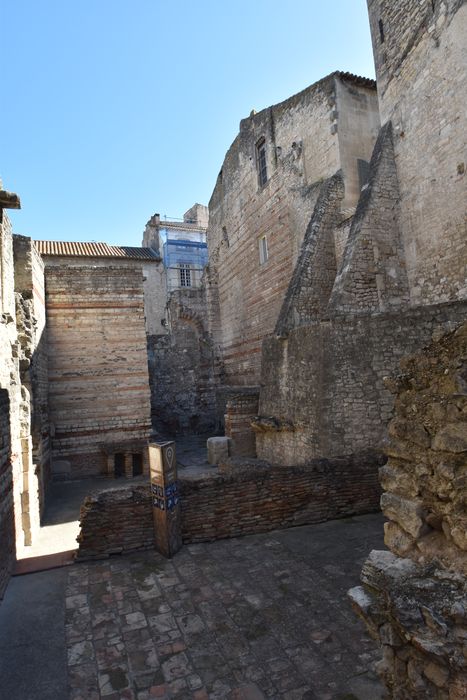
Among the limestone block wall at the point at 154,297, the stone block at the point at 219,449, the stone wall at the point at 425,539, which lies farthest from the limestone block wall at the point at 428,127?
the limestone block wall at the point at 154,297

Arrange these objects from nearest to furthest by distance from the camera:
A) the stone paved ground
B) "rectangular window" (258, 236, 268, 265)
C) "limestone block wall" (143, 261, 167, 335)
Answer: the stone paved ground
"rectangular window" (258, 236, 268, 265)
"limestone block wall" (143, 261, 167, 335)

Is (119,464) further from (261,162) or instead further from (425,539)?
(261,162)

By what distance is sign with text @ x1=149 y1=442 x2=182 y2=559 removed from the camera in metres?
6.00

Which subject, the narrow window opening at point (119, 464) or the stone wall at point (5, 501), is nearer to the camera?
the stone wall at point (5, 501)

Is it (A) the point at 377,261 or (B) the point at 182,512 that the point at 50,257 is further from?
(B) the point at 182,512

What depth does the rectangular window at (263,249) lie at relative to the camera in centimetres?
1623

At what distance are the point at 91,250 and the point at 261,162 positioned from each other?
14.0 meters

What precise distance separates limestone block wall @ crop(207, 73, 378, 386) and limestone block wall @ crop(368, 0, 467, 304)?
61.4 inches

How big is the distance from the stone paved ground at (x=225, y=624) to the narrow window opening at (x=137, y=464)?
20.3 ft

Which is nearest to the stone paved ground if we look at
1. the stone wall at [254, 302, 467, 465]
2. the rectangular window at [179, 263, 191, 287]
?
the stone wall at [254, 302, 467, 465]

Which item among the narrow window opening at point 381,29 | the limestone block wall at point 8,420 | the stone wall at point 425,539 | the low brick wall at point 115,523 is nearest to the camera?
the stone wall at point 425,539

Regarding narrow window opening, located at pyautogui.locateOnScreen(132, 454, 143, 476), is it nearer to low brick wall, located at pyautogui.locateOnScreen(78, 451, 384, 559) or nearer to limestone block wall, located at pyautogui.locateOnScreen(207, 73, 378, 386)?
limestone block wall, located at pyautogui.locateOnScreen(207, 73, 378, 386)

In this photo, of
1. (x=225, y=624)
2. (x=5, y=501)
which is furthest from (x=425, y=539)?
(x=5, y=501)

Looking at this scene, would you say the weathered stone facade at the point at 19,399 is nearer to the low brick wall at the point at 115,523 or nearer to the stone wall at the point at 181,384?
the low brick wall at the point at 115,523
